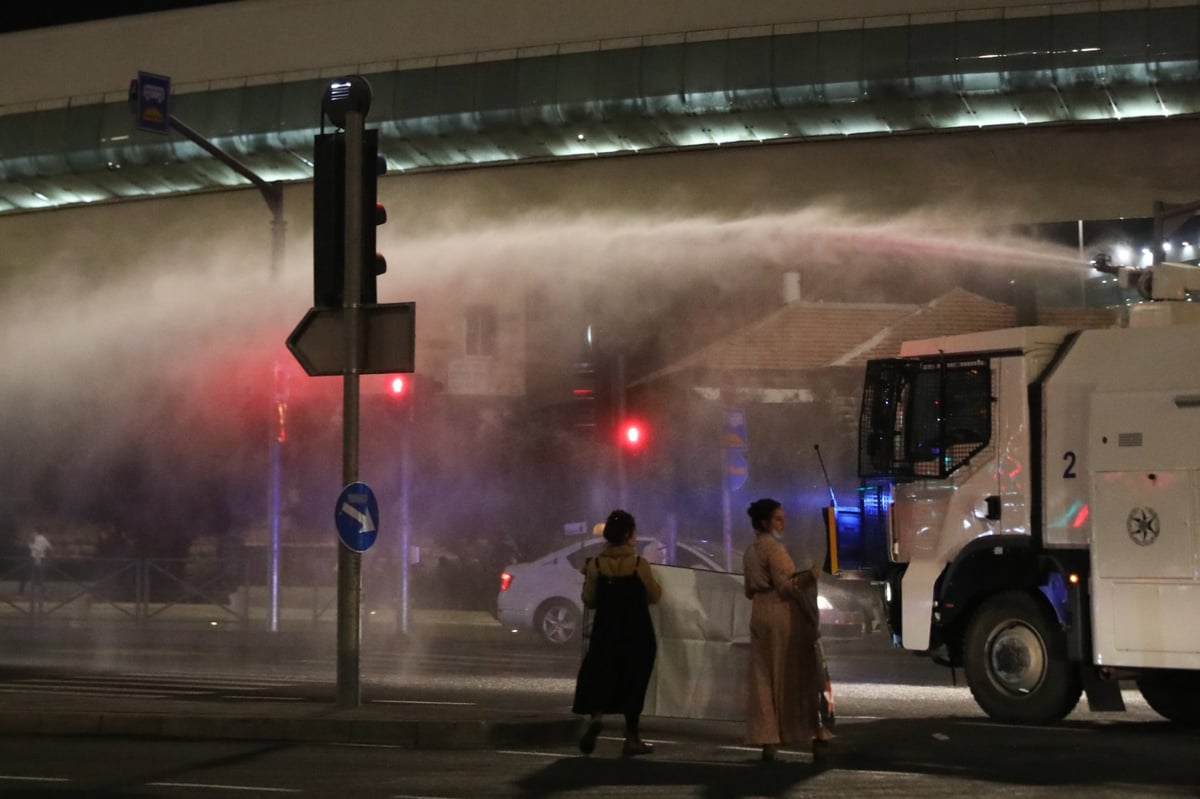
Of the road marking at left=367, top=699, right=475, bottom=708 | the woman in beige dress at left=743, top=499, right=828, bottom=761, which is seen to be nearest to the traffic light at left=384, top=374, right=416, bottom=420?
the road marking at left=367, top=699, right=475, bottom=708

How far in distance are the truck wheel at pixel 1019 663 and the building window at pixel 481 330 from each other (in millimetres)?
20542

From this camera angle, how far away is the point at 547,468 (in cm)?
3728

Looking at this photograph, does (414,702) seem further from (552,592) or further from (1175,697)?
(552,592)

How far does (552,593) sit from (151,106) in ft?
28.3

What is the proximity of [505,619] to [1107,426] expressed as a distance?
35.7ft

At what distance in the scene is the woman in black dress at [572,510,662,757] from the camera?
9969mm

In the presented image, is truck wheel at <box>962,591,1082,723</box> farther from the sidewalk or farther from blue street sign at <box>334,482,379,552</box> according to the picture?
blue street sign at <box>334,482,379,552</box>

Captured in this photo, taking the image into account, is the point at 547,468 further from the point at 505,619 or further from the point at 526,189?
the point at 505,619

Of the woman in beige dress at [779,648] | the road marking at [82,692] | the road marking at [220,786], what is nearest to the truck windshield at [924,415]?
the woman in beige dress at [779,648]

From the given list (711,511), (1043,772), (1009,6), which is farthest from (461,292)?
(1043,772)

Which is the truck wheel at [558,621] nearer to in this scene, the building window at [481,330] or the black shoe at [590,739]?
the black shoe at [590,739]

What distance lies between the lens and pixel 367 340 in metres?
11.8

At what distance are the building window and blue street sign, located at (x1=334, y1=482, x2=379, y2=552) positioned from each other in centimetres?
1988

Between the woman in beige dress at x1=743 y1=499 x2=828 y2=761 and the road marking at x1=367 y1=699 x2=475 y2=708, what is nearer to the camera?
the woman in beige dress at x1=743 y1=499 x2=828 y2=761
